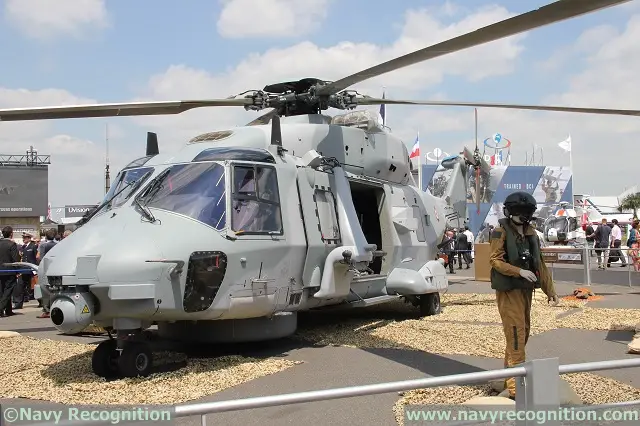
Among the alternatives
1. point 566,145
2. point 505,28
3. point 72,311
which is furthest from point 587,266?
point 566,145

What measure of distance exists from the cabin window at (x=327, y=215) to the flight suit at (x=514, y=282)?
325cm

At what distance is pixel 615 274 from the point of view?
16.3 metres

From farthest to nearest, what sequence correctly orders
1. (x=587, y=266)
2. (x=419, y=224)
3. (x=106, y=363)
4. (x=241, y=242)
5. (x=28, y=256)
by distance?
(x=587, y=266) < (x=28, y=256) < (x=419, y=224) < (x=241, y=242) < (x=106, y=363)

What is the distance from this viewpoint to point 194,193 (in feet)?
23.7

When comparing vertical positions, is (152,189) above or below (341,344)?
above

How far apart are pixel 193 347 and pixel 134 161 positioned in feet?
8.66

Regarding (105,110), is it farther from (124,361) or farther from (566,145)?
(566,145)

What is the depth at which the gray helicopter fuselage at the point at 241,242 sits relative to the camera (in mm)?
6281

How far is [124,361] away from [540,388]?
14.7 ft

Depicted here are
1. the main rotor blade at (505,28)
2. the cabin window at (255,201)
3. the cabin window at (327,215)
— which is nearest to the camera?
the main rotor blade at (505,28)

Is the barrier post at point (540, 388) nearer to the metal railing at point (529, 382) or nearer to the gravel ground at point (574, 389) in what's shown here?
the metal railing at point (529, 382)

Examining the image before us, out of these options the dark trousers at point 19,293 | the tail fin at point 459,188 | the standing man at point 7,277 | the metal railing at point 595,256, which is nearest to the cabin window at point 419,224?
the tail fin at point 459,188

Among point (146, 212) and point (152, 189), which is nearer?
point (146, 212)

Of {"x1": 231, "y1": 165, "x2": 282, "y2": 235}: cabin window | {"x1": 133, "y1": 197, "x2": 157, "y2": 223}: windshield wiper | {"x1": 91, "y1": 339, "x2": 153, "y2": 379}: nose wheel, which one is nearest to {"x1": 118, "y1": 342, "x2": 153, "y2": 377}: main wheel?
{"x1": 91, "y1": 339, "x2": 153, "y2": 379}: nose wheel
